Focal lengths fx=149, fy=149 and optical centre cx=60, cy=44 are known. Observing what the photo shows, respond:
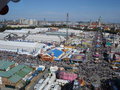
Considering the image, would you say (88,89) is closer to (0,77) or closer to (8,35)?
(0,77)

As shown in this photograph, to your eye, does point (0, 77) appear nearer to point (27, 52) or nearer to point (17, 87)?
point (17, 87)

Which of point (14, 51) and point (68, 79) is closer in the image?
point (68, 79)

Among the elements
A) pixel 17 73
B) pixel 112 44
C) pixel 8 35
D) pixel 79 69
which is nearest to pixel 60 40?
pixel 112 44

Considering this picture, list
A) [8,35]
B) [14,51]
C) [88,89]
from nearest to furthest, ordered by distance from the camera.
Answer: [88,89] < [14,51] < [8,35]

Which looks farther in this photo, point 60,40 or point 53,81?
point 60,40

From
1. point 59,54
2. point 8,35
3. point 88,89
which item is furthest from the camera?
point 8,35

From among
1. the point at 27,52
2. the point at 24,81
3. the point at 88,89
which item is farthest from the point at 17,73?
the point at 27,52

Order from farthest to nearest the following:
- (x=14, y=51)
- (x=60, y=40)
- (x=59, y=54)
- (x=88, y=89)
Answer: (x=60, y=40) → (x=14, y=51) → (x=59, y=54) → (x=88, y=89)

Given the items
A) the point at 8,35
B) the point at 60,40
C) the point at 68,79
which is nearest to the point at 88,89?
the point at 68,79

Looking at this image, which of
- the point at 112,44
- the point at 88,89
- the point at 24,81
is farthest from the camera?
the point at 112,44
